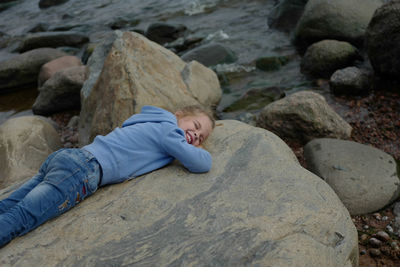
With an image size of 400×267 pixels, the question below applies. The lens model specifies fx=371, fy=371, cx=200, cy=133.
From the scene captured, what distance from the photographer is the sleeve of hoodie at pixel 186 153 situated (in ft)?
10.1

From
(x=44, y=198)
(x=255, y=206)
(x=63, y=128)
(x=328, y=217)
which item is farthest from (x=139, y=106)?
(x=63, y=128)

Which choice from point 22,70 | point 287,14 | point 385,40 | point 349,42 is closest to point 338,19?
point 349,42

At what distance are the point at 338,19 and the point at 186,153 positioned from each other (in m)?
5.95

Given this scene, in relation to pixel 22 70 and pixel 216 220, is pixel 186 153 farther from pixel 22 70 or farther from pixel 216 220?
pixel 22 70

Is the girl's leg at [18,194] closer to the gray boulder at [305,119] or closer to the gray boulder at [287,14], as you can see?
the gray boulder at [305,119]

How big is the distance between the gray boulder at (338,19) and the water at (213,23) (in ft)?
2.23

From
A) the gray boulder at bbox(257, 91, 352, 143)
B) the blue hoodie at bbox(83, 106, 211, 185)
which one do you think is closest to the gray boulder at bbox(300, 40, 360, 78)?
the gray boulder at bbox(257, 91, 352, 143)

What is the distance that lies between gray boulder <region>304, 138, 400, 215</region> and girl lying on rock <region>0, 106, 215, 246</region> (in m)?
1.46

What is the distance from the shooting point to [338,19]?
7.59m

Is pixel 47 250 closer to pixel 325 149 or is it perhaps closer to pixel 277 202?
pixel 277 202

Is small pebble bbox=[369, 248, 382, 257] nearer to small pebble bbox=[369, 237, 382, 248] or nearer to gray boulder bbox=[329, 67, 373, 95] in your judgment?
small pebble bbox=[369, 237, 382, 248]

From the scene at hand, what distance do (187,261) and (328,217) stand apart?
3.57 ft

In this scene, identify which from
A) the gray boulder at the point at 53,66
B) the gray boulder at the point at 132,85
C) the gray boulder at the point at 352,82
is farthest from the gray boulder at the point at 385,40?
the gray boulder at the point at 53,66

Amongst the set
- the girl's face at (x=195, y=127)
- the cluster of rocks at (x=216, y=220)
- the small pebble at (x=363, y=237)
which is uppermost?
the girl's face at (x=195, y=127)
